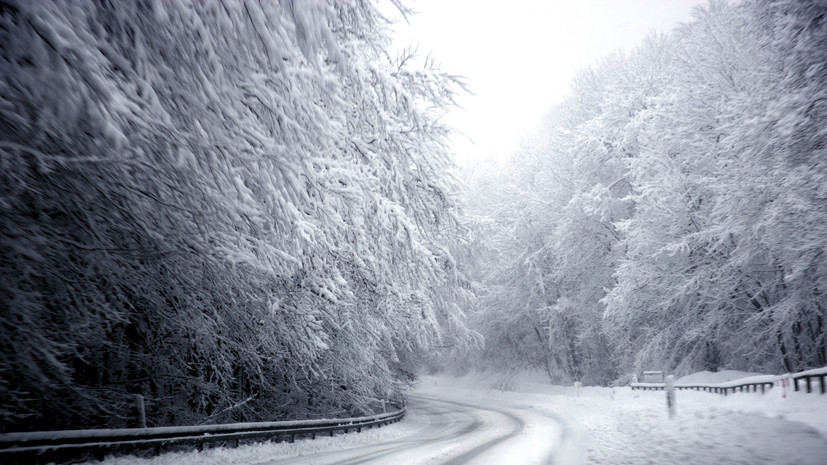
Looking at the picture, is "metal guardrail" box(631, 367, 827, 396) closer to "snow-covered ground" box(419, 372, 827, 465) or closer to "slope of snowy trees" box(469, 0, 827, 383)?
"snow-covered ground" box(419, 372, 827, 465)

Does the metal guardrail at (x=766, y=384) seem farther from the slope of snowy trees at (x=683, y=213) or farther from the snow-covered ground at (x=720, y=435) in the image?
the slope of snowy trees at (x=683, y=213)

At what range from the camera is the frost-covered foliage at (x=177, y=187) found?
3.46 m

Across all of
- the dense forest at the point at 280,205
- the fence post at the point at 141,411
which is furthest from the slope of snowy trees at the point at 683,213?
the fence post at the point at 141,411

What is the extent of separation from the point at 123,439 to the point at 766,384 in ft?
42.8

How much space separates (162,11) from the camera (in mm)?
3365

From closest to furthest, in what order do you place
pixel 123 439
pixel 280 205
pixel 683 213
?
pixel 280 205, pixel 123 439, pixel 683 213

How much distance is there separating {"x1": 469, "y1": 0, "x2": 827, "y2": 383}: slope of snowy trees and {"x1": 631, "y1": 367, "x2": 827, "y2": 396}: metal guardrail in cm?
287

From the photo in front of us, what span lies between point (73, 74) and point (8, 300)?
2.05 m

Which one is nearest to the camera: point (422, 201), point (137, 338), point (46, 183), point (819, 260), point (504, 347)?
point (46, 183)

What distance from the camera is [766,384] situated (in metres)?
11.0

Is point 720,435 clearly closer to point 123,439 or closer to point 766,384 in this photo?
point 766,384

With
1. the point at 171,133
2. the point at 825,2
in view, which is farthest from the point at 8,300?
the point at 825,2

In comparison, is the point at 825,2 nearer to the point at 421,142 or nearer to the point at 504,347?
the point at 421,142

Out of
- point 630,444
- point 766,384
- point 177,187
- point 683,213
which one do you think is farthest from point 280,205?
point 683,213
